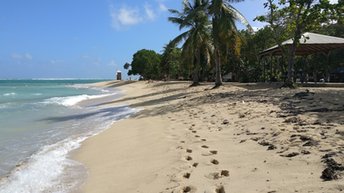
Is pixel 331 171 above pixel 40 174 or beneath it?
above

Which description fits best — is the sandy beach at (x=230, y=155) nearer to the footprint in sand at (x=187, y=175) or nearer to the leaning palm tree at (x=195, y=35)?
the footprint in sand at (x=187, y=175)

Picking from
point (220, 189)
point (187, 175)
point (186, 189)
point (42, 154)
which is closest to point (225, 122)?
point (187, 175)

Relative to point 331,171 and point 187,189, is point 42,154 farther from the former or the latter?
point 331,171

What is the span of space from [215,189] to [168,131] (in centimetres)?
506

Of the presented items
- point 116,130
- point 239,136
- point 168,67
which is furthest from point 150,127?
point 168,67

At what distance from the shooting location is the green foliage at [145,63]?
74.8 m

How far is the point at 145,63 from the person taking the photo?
253ft

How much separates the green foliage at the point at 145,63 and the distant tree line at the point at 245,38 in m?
28.1

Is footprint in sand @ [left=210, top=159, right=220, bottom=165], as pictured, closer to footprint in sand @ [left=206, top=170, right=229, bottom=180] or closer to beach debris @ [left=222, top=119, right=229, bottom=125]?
footprint in sand @ [left=206, top=170, right=229, bottom=180]

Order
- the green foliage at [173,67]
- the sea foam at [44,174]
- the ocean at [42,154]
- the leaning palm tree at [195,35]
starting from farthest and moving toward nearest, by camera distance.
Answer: the green foliage at [173,67]
the leaning palm tree at [195,35]
the ocean at [42,154]
the sea foam at [44,174]

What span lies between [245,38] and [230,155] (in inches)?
952

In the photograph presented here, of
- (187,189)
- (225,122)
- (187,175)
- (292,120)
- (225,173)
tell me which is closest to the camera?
(187,189)

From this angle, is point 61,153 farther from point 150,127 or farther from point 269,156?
point 269,156

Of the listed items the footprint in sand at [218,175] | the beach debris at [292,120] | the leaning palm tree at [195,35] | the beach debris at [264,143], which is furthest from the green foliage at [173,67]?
the footprint in sand at [218,175]
